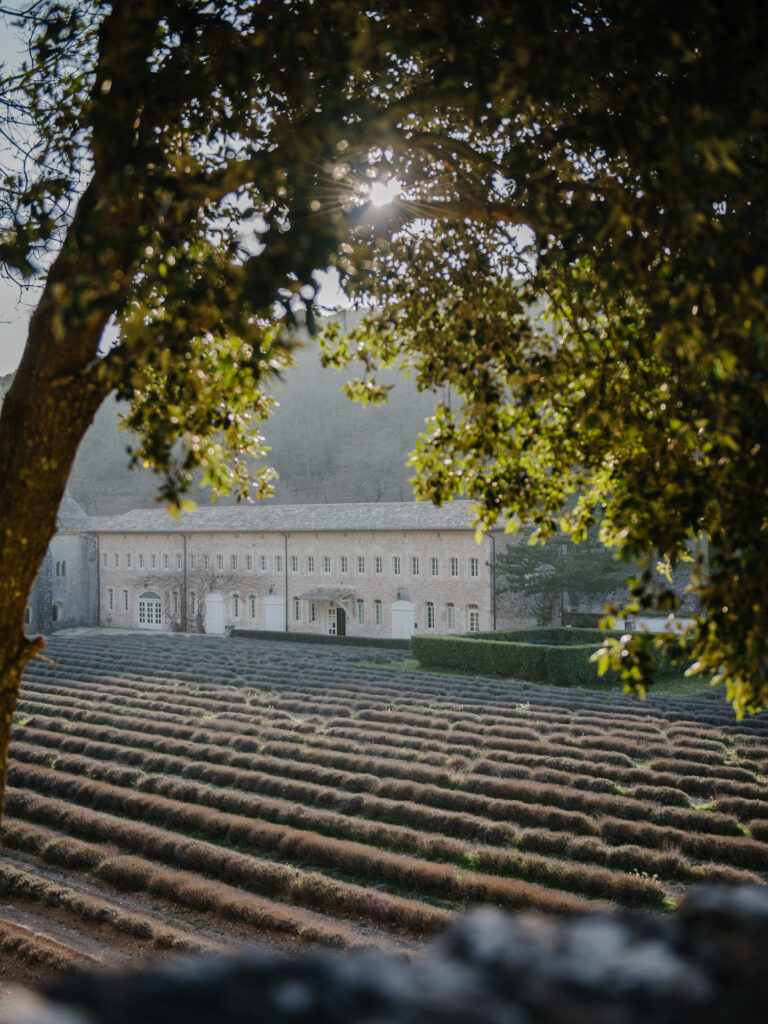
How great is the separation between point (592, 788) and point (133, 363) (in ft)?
44.1

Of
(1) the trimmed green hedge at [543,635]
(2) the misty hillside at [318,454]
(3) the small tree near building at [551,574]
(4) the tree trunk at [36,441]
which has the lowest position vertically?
(1) the trimmed green hedge at [543,635]

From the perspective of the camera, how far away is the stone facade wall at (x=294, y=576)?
40.8 m

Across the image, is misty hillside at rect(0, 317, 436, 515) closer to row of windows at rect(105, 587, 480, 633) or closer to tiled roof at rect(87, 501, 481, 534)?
tiled roof at rect(87, 501, 481, 534)

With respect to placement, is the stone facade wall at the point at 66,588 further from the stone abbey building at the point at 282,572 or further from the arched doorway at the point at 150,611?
the arched doorway at the point at 150,611

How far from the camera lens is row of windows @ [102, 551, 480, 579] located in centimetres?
4075

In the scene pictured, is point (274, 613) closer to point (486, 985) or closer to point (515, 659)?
point (515, 659)

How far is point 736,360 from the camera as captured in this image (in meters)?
3.16

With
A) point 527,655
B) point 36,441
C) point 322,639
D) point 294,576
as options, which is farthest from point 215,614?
A: point 36,441

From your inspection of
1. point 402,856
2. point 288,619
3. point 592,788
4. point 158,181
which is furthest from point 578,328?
point 288,619

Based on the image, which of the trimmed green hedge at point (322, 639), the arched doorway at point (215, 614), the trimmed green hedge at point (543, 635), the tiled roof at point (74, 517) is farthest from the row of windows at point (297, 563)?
the trimmed green hedge at point (543, 635)

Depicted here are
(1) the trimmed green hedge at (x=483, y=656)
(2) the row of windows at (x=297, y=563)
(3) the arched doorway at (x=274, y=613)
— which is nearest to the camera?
(1) the trimmed green hedge at (x=483, y=656)

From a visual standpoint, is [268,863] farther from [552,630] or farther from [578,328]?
[552,630]

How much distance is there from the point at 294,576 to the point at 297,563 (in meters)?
0.81

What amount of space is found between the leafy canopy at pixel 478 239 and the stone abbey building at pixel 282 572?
109 ft
